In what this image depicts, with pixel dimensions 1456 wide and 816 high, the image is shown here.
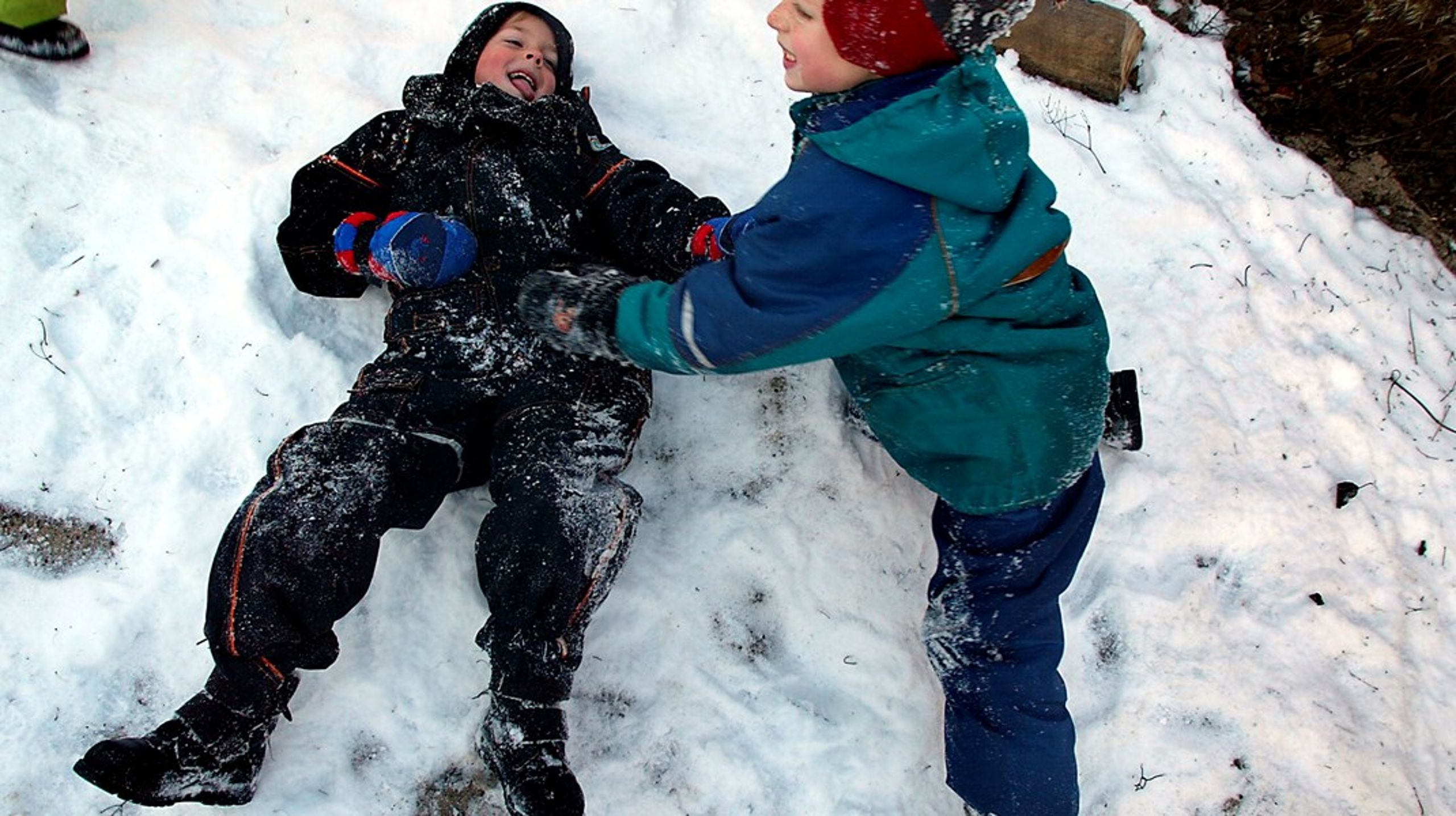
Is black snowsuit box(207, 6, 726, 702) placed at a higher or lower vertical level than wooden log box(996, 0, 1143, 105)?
lower

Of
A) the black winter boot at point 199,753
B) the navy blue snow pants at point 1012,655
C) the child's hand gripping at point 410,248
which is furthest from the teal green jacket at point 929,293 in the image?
the black winter boot at point 199,753

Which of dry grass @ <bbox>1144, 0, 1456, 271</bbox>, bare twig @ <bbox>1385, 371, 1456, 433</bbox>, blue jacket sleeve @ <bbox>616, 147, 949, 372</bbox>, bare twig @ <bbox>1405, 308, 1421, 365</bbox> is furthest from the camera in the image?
dry grass @ <bbox>1144, 0, 1456, 271</bbox>

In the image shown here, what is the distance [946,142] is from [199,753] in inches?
82.0

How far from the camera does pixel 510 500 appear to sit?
2336 mm

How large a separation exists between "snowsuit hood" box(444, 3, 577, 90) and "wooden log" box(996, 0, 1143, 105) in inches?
62.7

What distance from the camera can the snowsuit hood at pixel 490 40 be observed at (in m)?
2.99

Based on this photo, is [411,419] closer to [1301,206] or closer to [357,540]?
[357,540]

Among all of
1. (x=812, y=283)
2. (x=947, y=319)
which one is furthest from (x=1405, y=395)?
(x=812, y=283)

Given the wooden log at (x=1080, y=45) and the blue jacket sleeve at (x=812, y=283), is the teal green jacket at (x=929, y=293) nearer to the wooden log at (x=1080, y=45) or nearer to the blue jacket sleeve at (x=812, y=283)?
the blue jacket sleeve at (x=812, y=283)

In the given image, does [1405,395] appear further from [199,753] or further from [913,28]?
A: [199,753]

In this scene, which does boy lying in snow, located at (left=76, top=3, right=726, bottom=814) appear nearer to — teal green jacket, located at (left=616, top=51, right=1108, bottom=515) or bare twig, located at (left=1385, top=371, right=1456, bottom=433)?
teal green jacket, located at (left=616, top=51, right=1108, bottom=515)

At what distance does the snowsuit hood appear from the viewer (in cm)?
299

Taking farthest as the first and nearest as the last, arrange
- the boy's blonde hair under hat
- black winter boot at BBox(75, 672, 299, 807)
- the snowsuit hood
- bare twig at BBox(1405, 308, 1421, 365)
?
bare twig at BBox(1405, 308, 1421, 365) < the snowsuit hood < black winter boot at BBox(75, 672, 299, 807) < the boy's blonde hair under hat

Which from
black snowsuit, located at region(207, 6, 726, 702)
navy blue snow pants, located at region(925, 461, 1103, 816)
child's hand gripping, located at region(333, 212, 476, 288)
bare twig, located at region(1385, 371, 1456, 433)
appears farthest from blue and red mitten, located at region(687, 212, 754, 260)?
bare twig, located at region(1385, 371, 1456, 433)
